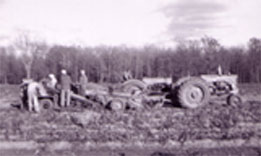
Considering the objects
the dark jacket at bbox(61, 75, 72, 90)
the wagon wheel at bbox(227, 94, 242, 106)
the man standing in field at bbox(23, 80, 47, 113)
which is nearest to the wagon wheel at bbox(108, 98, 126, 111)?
the dark jacket at bbox(61, 75, 72, 90)

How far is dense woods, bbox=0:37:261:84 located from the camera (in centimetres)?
2945

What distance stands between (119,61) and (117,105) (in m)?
25.8

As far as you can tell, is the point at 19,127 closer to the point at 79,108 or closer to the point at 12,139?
the point at 12,139

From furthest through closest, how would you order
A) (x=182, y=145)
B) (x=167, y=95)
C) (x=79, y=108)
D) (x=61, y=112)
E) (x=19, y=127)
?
(x=167, y=95) < (x=79, y=108) < (x=61, y=112) < (x=19, y=127) < (x=182, y=145)

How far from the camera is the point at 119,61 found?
36.7 metres

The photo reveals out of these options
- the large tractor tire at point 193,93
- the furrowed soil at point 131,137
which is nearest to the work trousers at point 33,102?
the furrowed soil at point 131,137

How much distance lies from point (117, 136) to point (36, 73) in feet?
94.6

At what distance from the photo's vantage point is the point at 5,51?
1242 inches

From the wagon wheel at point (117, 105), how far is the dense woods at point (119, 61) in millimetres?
17108

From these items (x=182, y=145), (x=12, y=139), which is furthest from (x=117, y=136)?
(x=12, y=139)

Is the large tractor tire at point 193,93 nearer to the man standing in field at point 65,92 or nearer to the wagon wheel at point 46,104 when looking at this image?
the man standing in field at point 65,92

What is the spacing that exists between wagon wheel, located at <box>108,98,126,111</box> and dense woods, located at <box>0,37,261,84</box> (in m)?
17.1

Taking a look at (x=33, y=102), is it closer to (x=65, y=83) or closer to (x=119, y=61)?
(x=65, y=83)

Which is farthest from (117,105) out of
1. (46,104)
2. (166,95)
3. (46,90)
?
(46,90)
